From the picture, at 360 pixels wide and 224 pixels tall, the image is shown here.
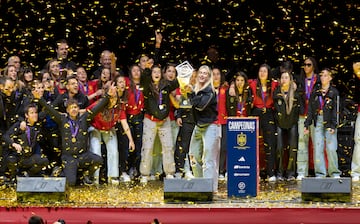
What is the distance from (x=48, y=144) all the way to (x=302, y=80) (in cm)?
361

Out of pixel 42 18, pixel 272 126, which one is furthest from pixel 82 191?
pixel 42 18

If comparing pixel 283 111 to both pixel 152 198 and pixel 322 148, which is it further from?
pixel 152 198

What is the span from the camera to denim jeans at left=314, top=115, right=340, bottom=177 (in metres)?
14.8

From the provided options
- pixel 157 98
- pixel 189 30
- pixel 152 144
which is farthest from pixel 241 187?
pixel 189 30

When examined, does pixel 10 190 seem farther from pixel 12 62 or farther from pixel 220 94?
pixel 220 94

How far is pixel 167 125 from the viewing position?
14.9 metres

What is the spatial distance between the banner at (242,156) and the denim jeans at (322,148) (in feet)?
5.90

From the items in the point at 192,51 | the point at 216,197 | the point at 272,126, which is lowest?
the point at 216,197

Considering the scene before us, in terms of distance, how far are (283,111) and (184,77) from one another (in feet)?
4.65

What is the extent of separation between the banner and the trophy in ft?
5.48

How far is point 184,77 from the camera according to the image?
1461 centimetres

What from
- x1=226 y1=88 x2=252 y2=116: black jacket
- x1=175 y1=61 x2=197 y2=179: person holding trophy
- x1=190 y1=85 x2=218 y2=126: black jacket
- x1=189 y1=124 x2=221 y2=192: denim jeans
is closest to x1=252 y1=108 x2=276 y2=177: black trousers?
x1=226 y1=88 x2=252 y2=116: black jacket

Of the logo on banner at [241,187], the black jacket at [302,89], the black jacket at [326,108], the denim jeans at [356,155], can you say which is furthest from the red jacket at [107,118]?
the denim jeans at [356,155]

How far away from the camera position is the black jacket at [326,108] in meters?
14.6
